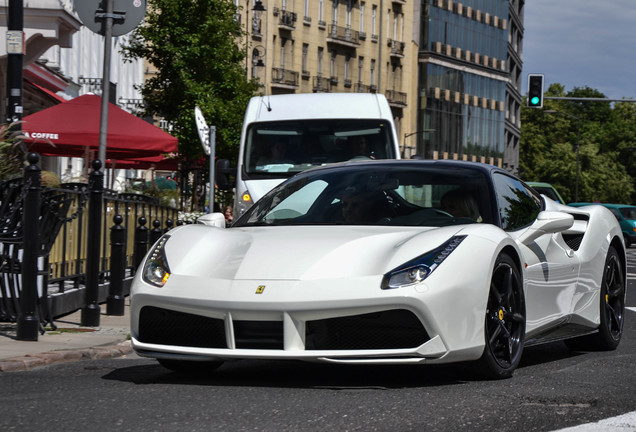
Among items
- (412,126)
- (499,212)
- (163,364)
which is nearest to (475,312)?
(499,212)

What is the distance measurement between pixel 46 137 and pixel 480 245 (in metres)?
10.8

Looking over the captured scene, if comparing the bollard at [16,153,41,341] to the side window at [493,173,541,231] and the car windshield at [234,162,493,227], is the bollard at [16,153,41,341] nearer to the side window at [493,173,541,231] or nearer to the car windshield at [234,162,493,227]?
the car windshield at [234,162,493,227]

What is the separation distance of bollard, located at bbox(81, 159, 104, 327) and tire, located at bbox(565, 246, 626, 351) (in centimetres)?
368

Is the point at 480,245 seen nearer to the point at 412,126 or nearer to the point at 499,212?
the point at 499,212

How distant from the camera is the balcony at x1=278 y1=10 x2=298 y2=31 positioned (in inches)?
3201

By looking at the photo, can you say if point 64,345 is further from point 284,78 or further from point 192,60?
point 284,78

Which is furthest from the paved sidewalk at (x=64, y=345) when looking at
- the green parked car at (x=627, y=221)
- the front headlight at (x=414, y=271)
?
the green parked car at (x=627, y=221)

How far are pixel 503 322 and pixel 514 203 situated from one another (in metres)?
1.21

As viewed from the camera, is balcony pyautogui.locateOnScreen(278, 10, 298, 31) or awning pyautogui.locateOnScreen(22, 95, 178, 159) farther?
balcony pyautogui.locateOnScreen(278, 10, 298, 31)

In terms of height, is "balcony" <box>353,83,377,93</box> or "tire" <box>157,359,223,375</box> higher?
"balcony" <box>353,83,377,93</box>

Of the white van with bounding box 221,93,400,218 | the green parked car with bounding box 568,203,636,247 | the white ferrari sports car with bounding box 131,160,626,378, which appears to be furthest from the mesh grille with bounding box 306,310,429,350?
the green parked car with bounding box 568,203,636,247

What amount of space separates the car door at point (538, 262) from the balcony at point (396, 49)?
279 ft

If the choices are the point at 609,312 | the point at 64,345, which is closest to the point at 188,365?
the point at 64,345

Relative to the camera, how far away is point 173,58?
40.5 m
